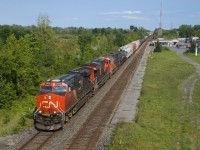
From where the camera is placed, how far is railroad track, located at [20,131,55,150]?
1955 cm

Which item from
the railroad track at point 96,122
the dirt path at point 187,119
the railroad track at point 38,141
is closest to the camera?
the railroad track at point 38,141

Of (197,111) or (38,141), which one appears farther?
(197,111)

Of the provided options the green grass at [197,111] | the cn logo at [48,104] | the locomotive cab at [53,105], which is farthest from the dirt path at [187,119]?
the cn logo at [48,104]

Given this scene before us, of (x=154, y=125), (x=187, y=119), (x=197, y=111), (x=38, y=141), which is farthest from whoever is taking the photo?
(x=197, y=111)

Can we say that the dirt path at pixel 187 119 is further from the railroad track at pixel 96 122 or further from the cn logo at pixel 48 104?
the cn logo at pixel 48 104

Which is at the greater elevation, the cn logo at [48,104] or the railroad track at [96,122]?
the cn logo at [48,104]

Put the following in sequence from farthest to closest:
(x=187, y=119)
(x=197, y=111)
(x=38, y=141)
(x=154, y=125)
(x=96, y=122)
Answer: (x=197, y=111), (x=187, y=119), (x=96, y=122), (x=154, y=125), (x=38, y=141)

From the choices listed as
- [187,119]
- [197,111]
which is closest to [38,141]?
[187,119]

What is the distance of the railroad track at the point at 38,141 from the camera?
19.5 meters

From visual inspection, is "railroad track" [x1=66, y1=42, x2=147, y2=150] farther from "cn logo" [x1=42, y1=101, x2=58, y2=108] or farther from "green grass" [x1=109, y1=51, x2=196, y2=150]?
"cn logo" [x1=42, y1=101, x2=58, y2=108]

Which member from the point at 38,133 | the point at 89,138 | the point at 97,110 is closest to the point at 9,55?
the point at 97,110

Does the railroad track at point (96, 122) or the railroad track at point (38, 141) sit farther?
the railroad track at point (96, 122)

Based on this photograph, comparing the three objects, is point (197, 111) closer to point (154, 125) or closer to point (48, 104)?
point (154, 125)

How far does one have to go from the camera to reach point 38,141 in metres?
20.7
